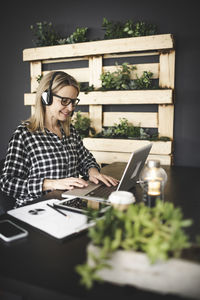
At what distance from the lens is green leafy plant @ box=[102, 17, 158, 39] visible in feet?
10.4

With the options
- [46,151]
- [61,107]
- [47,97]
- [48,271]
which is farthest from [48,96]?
[48,271]

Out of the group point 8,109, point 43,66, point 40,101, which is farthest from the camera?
point 8,109

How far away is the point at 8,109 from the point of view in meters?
4.30

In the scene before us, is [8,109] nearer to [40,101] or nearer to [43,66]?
[43,66]

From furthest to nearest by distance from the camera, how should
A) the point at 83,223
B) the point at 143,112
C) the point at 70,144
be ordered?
the point at 143,112 < the point at 70,144 < the point at 83,223

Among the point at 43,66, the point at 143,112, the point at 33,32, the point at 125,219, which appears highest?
the point at 33,32

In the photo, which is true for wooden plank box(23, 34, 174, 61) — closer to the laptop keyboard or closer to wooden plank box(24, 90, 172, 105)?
wooden plank box(24, 90, 172, 105)

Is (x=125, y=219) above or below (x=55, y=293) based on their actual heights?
above

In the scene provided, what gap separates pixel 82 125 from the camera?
11.3 ft

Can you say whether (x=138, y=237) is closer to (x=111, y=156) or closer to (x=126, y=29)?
(x=111, y=156)

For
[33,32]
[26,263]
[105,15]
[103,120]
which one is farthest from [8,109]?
[26,263]

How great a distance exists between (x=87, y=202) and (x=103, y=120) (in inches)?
87.3

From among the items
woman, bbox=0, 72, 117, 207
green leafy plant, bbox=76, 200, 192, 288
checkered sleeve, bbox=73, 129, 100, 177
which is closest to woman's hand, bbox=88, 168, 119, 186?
woman, bbox=0, 72, 117, 207

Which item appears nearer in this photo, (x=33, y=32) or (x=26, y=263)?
(x=26, y=263)
